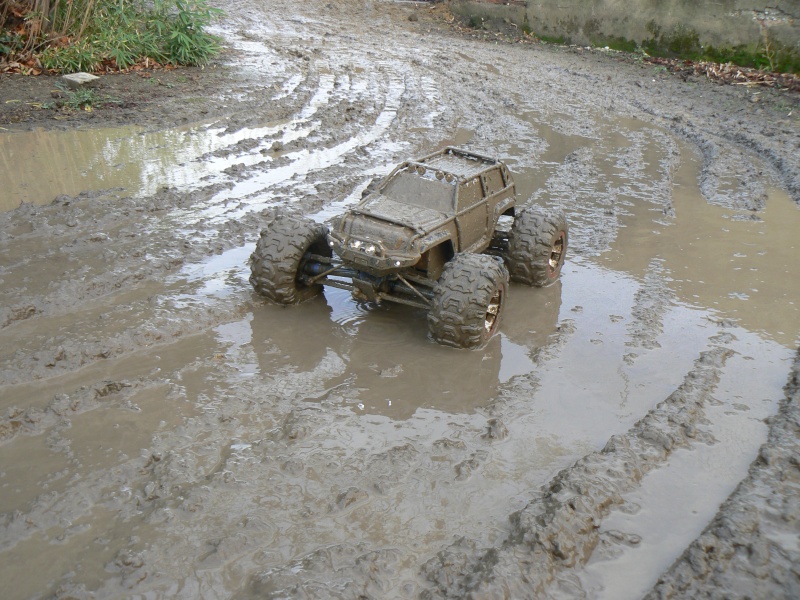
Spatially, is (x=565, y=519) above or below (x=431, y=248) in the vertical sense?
below

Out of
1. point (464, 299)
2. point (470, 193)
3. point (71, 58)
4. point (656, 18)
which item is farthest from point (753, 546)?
point (656, 18)

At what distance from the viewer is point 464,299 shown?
6.17 meters

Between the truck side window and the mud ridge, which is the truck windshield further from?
the mud ridge

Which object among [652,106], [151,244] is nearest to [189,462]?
[151,244]

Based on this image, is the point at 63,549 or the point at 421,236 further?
the point at 421,236

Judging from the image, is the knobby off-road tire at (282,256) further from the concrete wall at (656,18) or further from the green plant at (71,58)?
the concrete wall at (656,18)

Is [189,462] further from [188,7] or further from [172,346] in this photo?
[188,7]

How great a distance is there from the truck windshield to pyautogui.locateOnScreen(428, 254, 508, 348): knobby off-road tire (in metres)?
0.72

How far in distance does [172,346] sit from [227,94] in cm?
942

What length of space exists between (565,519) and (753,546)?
1.11m

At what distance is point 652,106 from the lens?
610 inches


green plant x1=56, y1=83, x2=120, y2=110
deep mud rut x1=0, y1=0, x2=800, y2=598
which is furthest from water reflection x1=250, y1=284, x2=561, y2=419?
green plant x1=56, y1=83, x2=120, y2=110

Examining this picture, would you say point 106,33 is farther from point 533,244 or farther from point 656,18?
point 656,18

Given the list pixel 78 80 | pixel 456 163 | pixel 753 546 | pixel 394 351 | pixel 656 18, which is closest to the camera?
pixel 753 546
